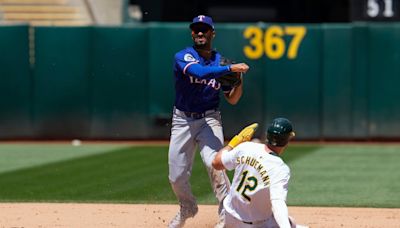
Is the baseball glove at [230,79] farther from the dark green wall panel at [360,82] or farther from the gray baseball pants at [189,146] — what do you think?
the dark green wall panel at [360,82]

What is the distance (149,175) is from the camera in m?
14.1

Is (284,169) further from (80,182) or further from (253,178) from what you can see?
(80,182)

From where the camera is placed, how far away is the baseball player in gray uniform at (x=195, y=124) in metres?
8.94

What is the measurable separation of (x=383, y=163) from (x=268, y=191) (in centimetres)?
918

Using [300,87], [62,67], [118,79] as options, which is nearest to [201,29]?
[300,87]

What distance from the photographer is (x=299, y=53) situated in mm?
20094

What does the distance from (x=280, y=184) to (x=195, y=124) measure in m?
2.35

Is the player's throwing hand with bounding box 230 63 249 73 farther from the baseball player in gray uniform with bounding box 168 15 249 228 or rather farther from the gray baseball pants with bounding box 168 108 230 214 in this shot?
the gray baseball pants with bounding box 168 108 230 214

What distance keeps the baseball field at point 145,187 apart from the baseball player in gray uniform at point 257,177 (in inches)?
97.8

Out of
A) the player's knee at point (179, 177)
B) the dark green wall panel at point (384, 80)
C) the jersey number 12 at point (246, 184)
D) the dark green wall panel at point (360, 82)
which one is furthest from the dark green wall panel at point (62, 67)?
the jersey number 12 at point (246, 184)

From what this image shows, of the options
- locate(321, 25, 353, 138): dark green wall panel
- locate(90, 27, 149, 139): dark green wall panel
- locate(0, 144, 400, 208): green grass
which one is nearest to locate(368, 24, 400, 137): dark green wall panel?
locate(321, 25, 353, 138): dark green wall panel

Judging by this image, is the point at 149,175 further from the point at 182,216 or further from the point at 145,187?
the point at 182,216

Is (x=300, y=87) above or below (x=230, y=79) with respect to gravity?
below

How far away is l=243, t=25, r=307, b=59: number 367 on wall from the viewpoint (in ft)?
65.8
